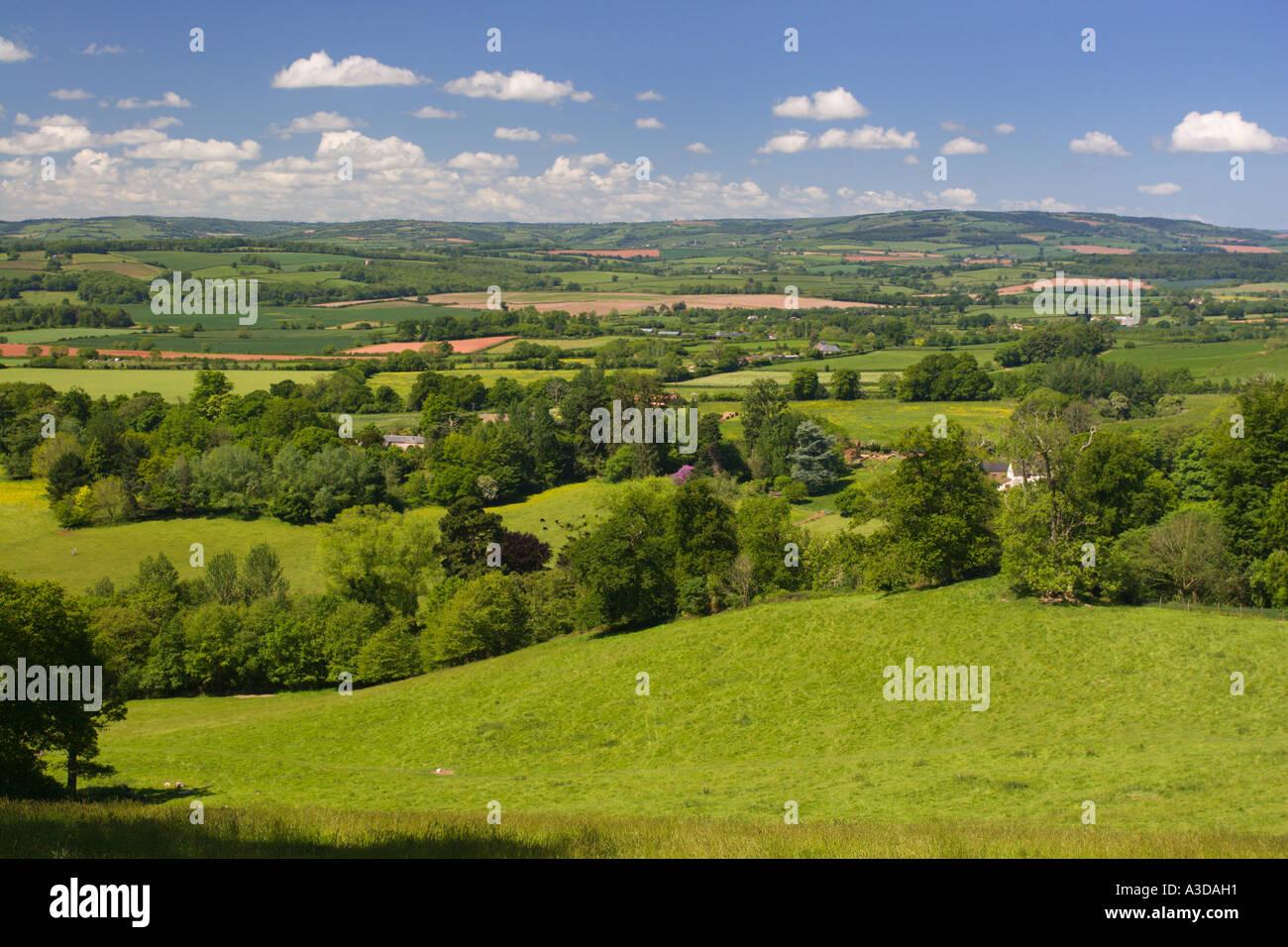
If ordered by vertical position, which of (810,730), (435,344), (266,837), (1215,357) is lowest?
(810,730)

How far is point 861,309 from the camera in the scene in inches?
7598

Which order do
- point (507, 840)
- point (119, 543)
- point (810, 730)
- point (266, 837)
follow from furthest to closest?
point (119, 543) → point (810, 730) → point (507, 840) → point (266, 837)

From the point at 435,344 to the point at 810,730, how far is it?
421 feet

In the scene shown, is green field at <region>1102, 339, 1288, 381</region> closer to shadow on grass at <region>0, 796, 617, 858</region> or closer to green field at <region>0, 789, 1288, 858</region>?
green field at <region>0, 789, 1288, 858</region>

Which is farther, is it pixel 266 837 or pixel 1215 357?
pixel 1215 357

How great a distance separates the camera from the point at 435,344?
149 meters

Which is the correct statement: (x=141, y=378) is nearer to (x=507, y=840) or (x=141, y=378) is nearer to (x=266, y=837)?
(x=266, y=837)

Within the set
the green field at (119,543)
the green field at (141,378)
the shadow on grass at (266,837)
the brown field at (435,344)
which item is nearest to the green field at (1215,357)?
the brown field at (435,344)

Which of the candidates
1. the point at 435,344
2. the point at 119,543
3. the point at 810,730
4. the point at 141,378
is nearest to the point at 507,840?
the point at 810,730

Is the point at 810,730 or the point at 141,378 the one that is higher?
the point at 141,378

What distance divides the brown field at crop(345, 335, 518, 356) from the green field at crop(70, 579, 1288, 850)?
342ft

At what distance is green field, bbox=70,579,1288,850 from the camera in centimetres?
2266
